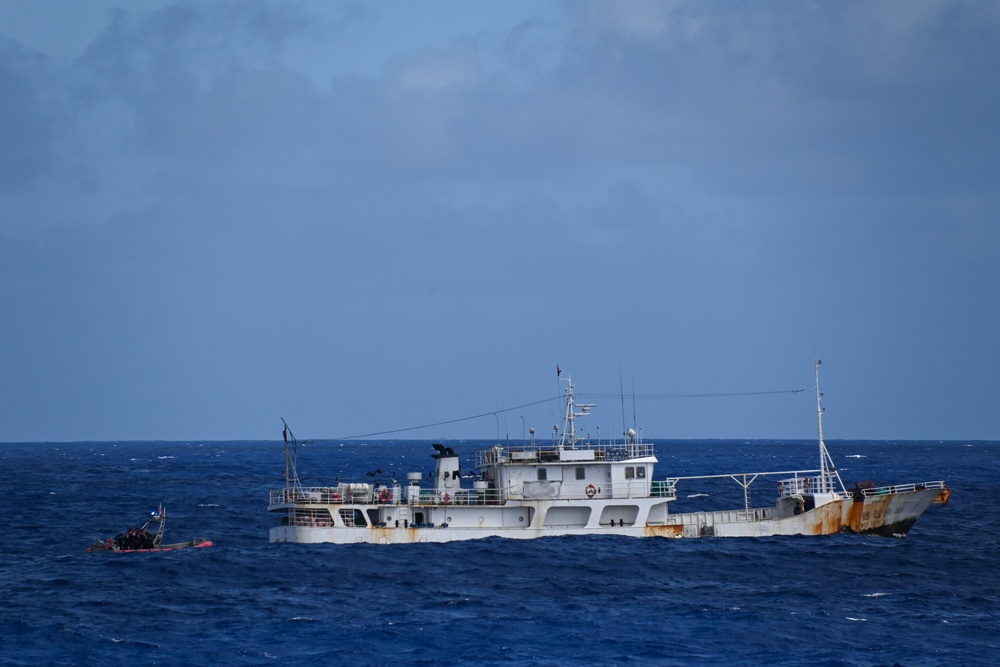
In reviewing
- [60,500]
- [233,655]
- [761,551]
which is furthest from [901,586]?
[60,500]

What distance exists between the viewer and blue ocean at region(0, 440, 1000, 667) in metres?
32.3

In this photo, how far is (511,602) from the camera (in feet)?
127

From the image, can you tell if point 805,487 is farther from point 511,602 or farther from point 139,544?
point 139,544

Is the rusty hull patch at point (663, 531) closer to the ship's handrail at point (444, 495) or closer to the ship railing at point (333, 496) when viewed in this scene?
the ship's handrail at point (444, 495)

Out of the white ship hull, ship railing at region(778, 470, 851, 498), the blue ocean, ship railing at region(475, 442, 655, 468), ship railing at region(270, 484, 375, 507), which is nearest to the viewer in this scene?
the blue ocean

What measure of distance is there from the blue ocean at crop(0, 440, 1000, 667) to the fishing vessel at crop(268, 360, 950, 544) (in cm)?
87

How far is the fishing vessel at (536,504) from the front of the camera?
167 feet

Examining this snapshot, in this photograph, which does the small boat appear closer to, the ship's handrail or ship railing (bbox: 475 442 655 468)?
the ship's handrail

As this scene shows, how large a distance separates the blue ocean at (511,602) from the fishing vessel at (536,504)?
0.87m

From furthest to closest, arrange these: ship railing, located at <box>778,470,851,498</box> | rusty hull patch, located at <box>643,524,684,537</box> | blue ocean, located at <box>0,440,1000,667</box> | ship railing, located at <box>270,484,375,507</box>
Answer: ship railing, located at <box>778,470,851,498</box> → rusty hull patch, located at <box>643,524,684,537</box> → ship railing, located at <box>270,484,375,507</box> → blue ocean, located at <box>0,440,1000,667</box>

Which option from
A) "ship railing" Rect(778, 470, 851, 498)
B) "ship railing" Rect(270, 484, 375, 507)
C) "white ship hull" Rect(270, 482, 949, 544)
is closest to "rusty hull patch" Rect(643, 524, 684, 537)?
"white ship hull" Rect(270, 482, 949, 544)

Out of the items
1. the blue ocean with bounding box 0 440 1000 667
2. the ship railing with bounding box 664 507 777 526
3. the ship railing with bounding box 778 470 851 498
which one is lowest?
the blue ocean with bounding box 0 440 1000 667

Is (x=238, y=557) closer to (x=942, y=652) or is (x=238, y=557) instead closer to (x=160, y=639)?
(x=160, y=639)

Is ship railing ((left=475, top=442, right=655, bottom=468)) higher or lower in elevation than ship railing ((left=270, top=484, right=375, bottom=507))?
higher
